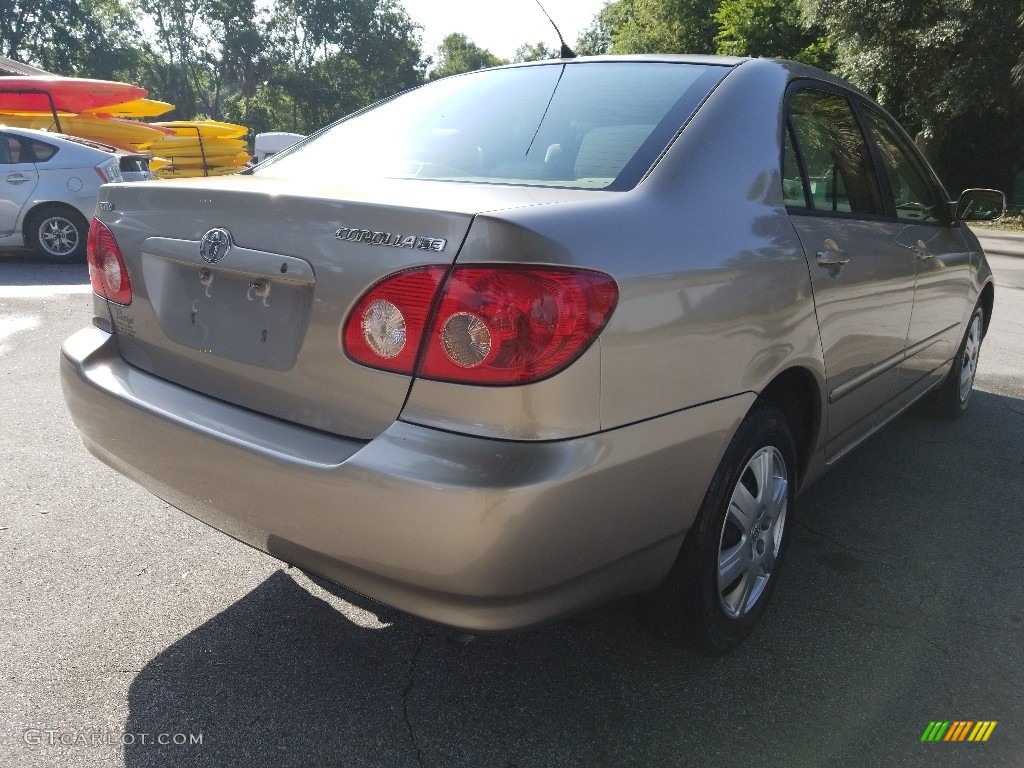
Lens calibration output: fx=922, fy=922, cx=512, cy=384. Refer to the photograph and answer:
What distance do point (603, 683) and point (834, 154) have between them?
1.87m

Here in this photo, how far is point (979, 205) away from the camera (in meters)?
4.29

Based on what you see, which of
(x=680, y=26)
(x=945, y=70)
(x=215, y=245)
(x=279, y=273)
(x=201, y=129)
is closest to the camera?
(x=279, y=273)

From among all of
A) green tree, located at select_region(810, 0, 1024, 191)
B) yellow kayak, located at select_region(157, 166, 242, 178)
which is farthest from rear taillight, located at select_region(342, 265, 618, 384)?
green tree, located at select_region(810, 0, 1024, 191)

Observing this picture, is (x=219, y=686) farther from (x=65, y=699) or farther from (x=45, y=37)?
(x=45, y=37)

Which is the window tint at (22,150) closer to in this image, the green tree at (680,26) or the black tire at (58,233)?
the black tire at (58,233)

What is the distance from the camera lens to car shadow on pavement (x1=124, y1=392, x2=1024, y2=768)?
6.88 ft

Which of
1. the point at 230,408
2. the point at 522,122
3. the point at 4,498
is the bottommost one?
the point at 4,498

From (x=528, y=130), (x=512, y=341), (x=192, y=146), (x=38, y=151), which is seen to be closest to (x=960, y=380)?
(x=528, y=130)

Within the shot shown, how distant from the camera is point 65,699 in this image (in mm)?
2207

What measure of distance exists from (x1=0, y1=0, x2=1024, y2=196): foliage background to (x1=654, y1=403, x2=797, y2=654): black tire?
1613cm

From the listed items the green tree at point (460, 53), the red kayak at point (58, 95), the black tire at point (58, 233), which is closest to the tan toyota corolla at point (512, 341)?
the black tire at point (58, 233)

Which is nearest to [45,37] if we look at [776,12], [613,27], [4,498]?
[613,27]

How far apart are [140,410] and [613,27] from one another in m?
63.0

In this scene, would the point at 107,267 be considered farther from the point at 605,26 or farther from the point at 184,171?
the point at 605,26
